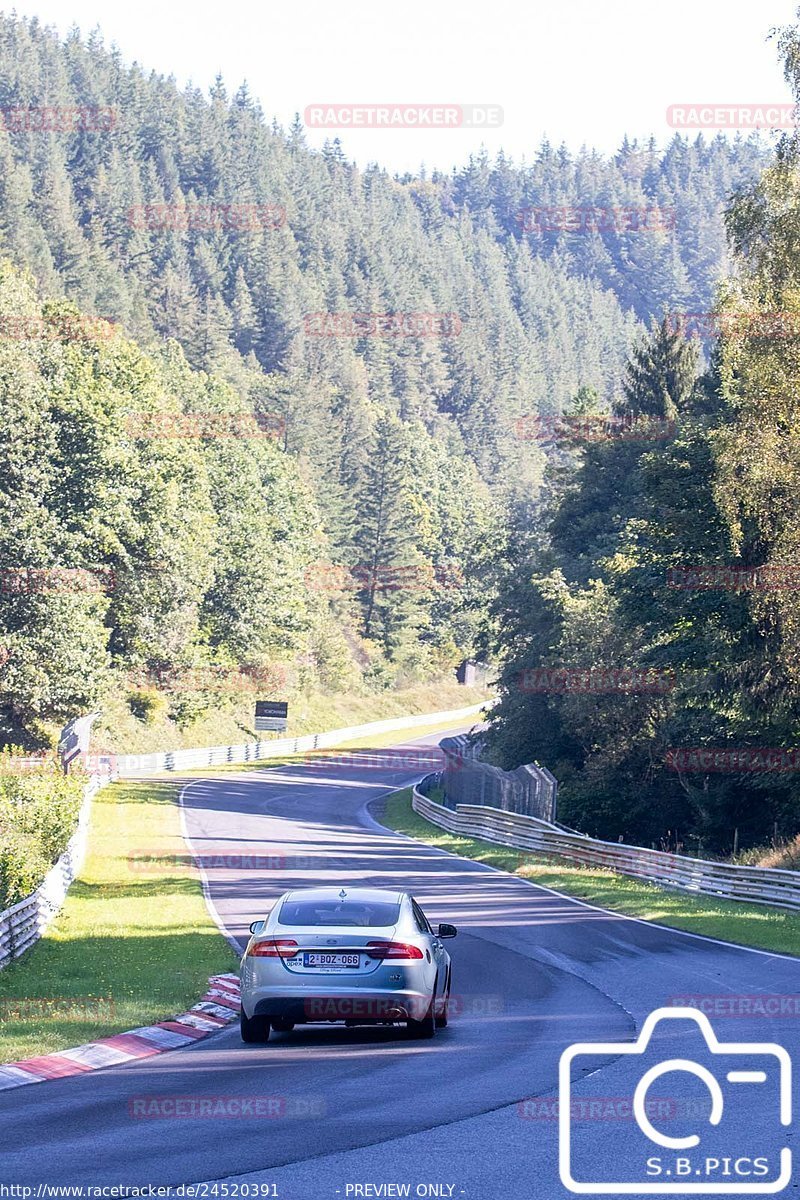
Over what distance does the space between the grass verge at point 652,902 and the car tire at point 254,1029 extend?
36.0ft

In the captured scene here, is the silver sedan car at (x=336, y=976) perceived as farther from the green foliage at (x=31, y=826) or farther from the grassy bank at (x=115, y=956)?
the green foliage at (x=31, y=826)

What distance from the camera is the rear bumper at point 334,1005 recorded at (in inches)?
519

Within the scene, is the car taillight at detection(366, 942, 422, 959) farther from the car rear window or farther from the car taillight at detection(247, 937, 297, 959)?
the car taillight at detection(247, 937, 297, 959)

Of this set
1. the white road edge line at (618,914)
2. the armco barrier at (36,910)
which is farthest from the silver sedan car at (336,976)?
the white road edge line at (618,914)

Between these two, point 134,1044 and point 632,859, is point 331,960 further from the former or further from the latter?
point 632,859

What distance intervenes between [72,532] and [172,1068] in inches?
2292

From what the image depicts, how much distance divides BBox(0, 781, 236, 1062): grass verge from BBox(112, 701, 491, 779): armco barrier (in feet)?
121

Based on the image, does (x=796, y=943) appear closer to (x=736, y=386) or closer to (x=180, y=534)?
(x=736, y=386)

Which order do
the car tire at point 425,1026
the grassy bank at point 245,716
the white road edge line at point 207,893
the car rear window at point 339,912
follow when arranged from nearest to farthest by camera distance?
1. the car tire at point 425,1026
2. the car rear window at point 339,912
3. the white road edge line at point 207,893
4. the grassy bank at point 245,716

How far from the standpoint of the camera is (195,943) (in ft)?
71.6

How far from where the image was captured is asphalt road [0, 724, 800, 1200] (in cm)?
820

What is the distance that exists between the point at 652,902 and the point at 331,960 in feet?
55.9

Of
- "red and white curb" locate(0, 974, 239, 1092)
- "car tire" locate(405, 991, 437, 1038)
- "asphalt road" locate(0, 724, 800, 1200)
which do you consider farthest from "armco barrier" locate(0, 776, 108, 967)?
"car tire" locate(405, 991, 437, 1038)

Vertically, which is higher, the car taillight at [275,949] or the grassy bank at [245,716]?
the car taillight at [275,949]
